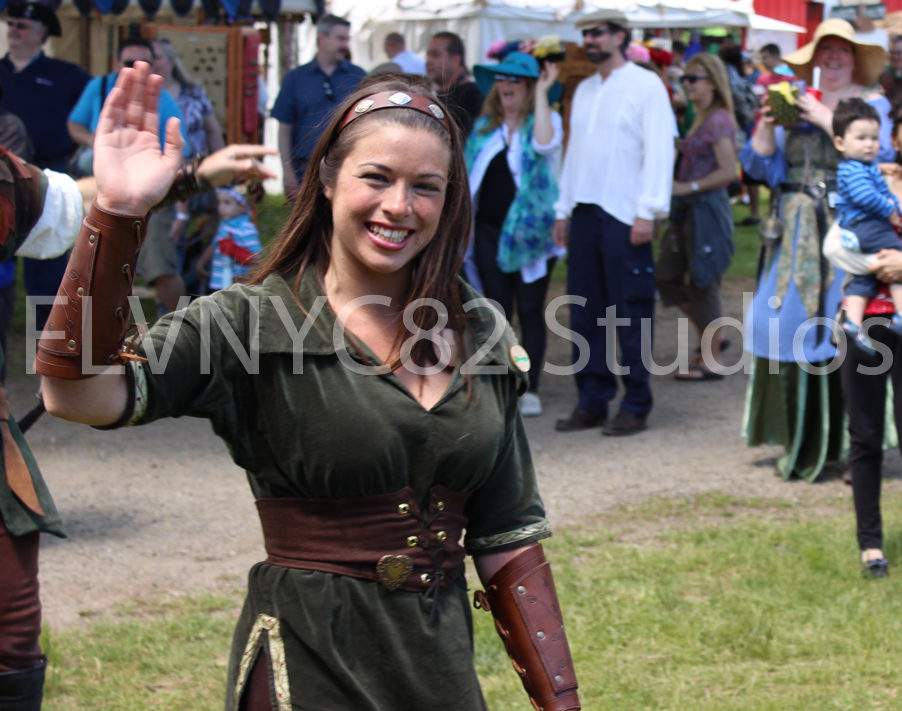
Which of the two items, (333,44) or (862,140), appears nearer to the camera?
(862,140)

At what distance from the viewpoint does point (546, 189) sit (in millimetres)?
6867

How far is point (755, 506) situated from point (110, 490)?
3193 mm

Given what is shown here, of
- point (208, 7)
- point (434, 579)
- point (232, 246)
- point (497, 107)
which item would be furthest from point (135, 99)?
point (208, 7)

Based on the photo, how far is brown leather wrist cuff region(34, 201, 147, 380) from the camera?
1.61 meters

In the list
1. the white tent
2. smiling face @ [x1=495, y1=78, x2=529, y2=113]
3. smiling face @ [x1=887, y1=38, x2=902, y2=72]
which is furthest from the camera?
smiling face @ [x1=887, y1=38, x2=902, y2=72]

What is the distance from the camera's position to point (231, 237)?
293 inches

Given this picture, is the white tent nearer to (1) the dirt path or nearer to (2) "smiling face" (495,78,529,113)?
(2) "smiling face" (495,78,529,113)

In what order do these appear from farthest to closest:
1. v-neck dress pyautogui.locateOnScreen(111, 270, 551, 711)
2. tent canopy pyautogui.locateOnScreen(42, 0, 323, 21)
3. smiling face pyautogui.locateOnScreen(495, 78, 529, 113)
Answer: tent canopy pyautogui.locateOnScreen(42, 0, 323, 21)
smiling face pyautogui.locateOnScreen(495, 78, 529, 113)
v-neck dress pyautogui.locateOnScreen(111, 270, 551, 711)

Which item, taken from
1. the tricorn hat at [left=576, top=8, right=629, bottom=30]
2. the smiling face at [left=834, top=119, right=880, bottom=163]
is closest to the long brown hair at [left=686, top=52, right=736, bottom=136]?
the tricorn hat at [left=576, top=8, right=629, bottom=30]

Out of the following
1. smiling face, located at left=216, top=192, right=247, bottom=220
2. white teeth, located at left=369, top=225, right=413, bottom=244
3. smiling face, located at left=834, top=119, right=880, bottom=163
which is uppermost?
smiling face, located at left=834, top=119, right=880, bottom=163

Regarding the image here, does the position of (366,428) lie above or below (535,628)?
above

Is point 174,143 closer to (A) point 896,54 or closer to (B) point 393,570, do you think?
(B) point 393,570

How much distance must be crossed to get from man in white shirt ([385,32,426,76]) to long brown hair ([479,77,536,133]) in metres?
5.04

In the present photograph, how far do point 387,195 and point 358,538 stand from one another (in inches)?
24.5
